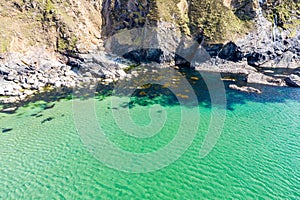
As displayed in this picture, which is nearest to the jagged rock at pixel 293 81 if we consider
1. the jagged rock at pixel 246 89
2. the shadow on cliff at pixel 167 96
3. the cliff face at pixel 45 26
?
the shadow on cliff at pixel 167 96

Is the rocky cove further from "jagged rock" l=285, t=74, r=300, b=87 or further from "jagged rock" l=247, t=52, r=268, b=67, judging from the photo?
"jagged rock" l=285, t=74, r=300, b=87

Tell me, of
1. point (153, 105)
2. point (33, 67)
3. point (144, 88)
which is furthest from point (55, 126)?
point (33, 67)

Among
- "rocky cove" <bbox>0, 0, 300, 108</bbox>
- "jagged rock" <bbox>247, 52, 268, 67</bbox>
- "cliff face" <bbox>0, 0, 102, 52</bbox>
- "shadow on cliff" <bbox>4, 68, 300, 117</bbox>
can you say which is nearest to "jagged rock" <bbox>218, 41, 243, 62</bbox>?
"rocky cove" <bbox>0, 0, 300, 108</bbox>

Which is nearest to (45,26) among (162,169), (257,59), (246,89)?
(162,169)

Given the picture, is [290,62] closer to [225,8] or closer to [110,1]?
[225,8]

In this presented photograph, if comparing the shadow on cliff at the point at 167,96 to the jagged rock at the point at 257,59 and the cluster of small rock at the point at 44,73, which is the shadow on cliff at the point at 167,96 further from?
the jagged rock at the point at 257,59

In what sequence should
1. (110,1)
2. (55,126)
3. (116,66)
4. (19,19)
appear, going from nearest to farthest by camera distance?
(55,126) < (19,19) < (116,66) < (110,1)

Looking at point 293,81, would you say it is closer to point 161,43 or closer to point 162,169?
point 161,43
